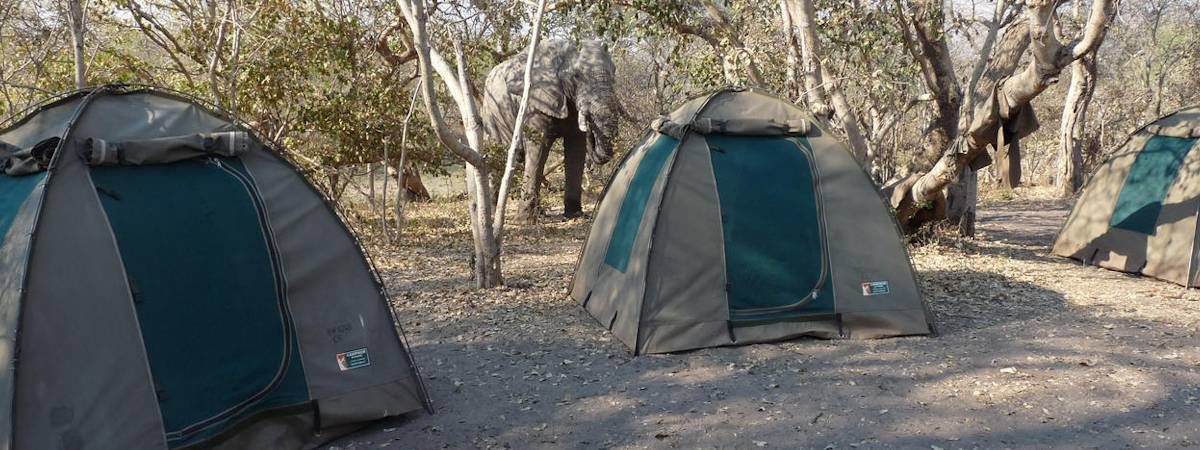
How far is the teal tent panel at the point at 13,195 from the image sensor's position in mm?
3980

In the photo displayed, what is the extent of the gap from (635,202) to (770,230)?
3.45 feet

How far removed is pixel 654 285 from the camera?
592 cm

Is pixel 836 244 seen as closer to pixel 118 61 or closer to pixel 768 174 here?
pixel 768 174

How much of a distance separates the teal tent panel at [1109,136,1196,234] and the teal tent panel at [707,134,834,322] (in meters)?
3.92

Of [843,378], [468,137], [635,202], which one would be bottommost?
[843,378]

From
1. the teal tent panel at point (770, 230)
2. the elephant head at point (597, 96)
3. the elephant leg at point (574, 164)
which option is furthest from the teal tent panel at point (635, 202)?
the elephant leg at point (574, 164)

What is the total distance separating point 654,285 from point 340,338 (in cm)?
215

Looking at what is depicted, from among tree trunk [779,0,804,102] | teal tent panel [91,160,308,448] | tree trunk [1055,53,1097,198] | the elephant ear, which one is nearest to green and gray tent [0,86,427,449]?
teal tent panel [91,160,308,448]

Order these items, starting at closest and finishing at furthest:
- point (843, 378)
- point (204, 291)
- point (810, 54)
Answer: point (204, 291) → point (843, 378) → point (810, 54)

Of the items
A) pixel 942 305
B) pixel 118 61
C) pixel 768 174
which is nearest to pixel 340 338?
pixel 768 174

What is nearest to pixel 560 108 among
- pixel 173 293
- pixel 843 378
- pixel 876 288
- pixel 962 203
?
pixel 962 203

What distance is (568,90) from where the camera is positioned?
1113 cm

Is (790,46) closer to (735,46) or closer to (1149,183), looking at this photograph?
(735,46)

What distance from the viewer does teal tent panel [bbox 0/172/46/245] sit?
3980mm
